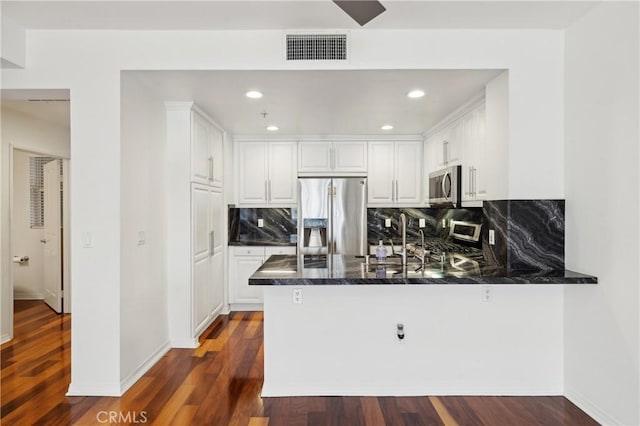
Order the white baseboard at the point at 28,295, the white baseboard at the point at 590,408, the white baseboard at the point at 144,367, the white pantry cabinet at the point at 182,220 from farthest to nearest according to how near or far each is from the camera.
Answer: the white baseboard at the point at 28,295 < the white pantry cabinet at the point at 182,220 < the white baseboard at the point at 144,367 < the white baseboard at the point at 590,408

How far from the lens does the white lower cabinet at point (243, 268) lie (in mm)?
4820

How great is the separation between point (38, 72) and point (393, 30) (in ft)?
8.08

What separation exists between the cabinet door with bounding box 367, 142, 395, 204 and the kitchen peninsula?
2.55 metres

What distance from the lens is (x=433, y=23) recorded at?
2.52 m

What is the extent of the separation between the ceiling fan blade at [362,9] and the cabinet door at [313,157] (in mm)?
2762

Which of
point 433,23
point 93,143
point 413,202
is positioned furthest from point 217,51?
point 413,202

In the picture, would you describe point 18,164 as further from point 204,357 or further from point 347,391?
point 347,391

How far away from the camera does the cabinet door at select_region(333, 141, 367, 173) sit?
199 inches

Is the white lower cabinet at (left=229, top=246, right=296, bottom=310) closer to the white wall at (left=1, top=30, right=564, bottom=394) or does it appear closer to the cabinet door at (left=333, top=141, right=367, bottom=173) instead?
the cabinet door at (left=333, top=141, right=367, bottom=173)

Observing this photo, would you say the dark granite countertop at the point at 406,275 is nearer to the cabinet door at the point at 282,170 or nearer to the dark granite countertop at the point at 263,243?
the dark granite countertop at the point at 263,243

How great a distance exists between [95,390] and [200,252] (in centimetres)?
150

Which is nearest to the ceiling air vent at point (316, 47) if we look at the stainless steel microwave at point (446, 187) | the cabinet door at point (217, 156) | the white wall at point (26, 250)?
the stainless steel microwave at point (446, 187)

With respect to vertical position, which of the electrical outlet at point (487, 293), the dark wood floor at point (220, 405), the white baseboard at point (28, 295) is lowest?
the dark wood floor at point (220, 405)


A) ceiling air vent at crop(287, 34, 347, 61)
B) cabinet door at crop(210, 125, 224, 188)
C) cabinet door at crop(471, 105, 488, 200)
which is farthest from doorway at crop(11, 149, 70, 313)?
cabinet door at crop(471, 105, 488, 200)
